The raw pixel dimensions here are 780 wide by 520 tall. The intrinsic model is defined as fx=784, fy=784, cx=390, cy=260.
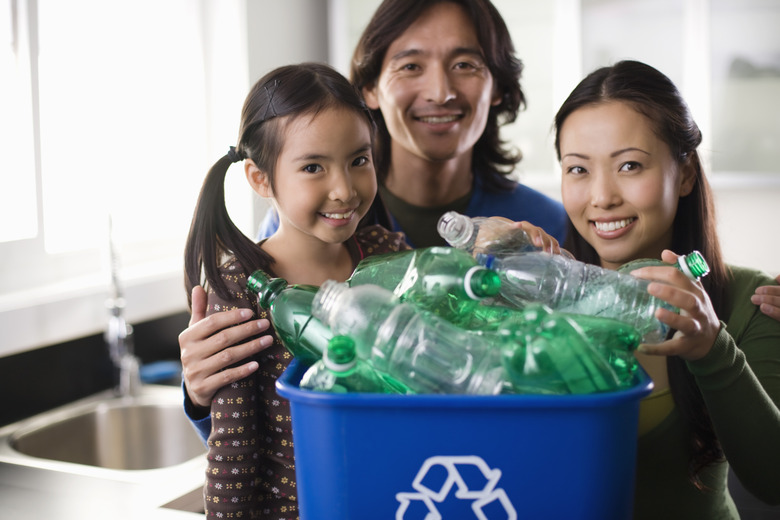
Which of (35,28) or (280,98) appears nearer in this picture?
(280,98)

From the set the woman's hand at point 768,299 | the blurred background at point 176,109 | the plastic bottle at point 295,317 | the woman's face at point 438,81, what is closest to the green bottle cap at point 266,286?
the plastic bottle at point 295,317

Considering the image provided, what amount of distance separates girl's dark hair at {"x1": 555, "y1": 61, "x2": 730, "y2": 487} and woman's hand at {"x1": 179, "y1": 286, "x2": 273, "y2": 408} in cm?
52

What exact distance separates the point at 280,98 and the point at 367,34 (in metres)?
0.62

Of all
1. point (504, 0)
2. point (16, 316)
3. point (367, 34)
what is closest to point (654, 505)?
point (367, 34)

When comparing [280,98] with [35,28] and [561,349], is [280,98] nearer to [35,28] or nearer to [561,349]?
[561,349]

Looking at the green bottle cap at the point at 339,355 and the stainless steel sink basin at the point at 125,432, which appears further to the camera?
the stainless steel sink basin at the point at 125,432

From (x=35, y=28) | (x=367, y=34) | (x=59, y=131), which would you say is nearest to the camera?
(x=367, y=34)

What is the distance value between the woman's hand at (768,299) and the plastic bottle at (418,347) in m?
0.65

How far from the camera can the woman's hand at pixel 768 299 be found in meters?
1.09

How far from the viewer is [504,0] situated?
320 centimetres

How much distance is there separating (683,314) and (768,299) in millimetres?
455

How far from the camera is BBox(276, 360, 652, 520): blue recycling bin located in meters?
0.58

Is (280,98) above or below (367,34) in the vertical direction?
below

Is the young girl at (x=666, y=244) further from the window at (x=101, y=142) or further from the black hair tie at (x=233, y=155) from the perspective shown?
the window at (x=101, y=142)
